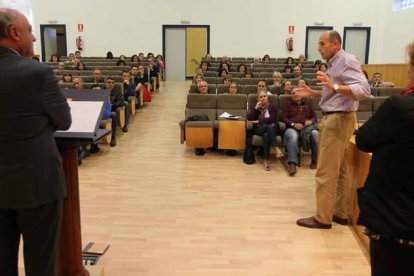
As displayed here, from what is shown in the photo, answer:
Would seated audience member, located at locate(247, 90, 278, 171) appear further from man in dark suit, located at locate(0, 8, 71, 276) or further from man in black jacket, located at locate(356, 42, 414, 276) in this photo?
man in dark suit, located at locate(0, 8, 71, 276)

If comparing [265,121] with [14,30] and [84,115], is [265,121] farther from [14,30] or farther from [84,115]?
A: [14,30]

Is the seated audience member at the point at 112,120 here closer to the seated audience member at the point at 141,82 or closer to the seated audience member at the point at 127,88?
the seated audience member at the point at 127,88

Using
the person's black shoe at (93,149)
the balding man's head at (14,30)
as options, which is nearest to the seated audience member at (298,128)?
the person's black shoe at (93,149)

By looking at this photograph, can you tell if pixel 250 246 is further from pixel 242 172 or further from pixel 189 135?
pixel 189 135

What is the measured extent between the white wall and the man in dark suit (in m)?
14.2

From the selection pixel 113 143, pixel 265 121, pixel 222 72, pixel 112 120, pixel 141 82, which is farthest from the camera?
pixel 222 72

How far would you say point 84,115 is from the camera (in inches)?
79.3

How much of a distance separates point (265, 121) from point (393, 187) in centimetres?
399

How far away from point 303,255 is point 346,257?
0.99ft

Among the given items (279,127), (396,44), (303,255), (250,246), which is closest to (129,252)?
(250,246)

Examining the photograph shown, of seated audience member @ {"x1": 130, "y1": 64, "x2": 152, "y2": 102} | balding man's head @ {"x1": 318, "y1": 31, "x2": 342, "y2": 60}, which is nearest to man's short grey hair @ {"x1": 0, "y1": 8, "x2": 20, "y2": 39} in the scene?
balding man's head @ {"x1": 318, "y1": 31, "x2": 342, "y2": 60}

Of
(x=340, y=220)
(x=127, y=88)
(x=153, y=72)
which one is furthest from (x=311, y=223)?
(x=153, y=72)

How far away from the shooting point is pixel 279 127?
5500 millimetres

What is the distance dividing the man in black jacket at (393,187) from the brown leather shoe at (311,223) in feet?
6.20
